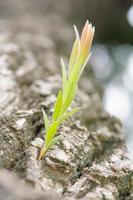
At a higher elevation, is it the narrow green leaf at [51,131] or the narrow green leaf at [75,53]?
the narrow green leaf at [75,53]

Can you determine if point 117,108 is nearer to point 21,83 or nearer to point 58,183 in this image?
point 21,83

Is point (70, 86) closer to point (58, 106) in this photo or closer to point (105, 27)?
point (58, 106)

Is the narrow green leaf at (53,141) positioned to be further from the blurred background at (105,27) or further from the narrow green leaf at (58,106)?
the blurred background at (105,27)

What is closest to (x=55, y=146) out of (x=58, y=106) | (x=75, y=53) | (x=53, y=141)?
(x=53, y=141)

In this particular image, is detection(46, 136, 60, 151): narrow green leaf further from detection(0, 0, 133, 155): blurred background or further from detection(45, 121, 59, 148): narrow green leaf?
detection(0, 0, 133, 155): blurred background

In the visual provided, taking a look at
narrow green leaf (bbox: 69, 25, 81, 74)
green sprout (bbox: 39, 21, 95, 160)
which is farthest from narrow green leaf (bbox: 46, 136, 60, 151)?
narrow green leaf (bbox: 69, 25, 81, 74)

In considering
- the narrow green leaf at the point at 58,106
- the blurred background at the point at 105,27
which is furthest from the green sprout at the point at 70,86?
the blurred background at the point at 105,27
